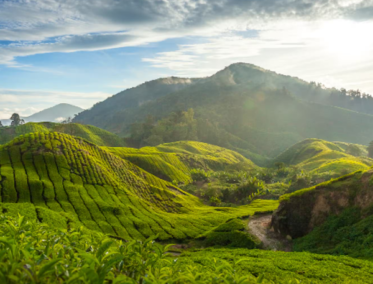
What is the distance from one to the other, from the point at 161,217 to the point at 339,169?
6351 cm

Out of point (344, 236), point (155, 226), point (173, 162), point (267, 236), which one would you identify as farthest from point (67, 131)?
point (344, 236)

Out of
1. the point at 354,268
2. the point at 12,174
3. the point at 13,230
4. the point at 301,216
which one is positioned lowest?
the point at 301,216

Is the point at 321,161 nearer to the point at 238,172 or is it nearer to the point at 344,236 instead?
the point at 238,172

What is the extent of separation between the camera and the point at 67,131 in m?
164

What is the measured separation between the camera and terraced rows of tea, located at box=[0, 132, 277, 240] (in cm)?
3834

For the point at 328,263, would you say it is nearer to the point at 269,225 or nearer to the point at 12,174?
the point at 269,225

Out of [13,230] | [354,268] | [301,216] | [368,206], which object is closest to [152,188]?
[301,216]

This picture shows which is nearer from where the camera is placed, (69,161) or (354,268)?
(354,268)

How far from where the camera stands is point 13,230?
7375mm

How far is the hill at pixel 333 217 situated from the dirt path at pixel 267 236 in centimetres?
118

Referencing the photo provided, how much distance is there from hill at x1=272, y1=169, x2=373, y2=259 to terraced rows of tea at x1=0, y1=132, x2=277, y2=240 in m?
14.4

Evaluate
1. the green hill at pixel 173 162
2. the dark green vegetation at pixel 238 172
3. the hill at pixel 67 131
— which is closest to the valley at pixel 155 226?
the dark green vegetation at pixel 238 172

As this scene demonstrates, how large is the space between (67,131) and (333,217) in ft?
535

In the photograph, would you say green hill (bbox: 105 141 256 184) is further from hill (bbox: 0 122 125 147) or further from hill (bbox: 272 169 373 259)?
hill (bbox: 272 169 373 259)
